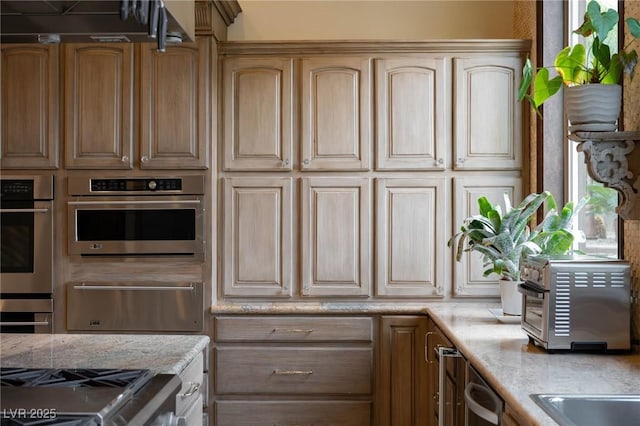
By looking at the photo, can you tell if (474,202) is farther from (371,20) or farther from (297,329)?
(371,20)

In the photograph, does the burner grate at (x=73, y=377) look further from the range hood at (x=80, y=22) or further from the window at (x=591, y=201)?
the window at (x=591, y=201)

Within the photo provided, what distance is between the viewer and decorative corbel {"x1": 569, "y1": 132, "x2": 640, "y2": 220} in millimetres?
2121

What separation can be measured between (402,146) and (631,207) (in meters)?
1.34

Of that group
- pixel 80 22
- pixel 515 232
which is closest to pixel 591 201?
pixel 515 232

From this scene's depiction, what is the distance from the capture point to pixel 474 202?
10.7 feet

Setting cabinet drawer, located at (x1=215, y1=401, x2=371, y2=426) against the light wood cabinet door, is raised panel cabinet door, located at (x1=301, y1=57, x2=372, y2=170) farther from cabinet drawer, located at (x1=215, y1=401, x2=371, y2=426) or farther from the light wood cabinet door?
cabinet drawer, located at (x1=215, y1=401, x2=371, y2=426)

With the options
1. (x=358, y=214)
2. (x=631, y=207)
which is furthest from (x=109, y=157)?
(x=631, y=207)

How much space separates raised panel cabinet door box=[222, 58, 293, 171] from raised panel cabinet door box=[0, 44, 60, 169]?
2.95ft

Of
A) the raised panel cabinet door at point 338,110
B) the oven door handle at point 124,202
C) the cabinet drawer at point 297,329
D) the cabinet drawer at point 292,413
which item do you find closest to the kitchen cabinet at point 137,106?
the oven door handle at point 124,202

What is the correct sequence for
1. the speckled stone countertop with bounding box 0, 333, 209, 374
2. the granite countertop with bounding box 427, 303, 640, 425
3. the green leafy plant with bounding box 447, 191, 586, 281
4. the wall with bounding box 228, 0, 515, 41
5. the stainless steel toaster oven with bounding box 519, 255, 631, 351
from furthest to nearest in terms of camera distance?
1. the wall with bounding box 228, 0, 515, 41
2. the green leafy plant with bounding box 447, 191, 586, 281
3. the stainless steel toaster oven with bounding box 519, 255, 631, 351
4. the speckled stone countertop with bounding box 0, 333, 209, 374
5. the granite countertop with bounding box 427, 303, 640, 425

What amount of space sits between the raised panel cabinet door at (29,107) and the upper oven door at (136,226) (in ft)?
1.07

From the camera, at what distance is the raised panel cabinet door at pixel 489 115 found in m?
3.25

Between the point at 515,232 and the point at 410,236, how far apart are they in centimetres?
71

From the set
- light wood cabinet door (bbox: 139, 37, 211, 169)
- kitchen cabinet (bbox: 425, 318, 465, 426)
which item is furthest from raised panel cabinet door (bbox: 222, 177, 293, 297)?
kitchen cabinet (bbox: 425, 318, 465, 426)
